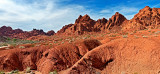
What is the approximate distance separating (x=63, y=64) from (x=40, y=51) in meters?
4.00

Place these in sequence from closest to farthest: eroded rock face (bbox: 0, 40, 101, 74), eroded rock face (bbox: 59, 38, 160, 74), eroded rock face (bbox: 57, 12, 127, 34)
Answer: eroded rock face (bbox: 59, 38, 160, 74), eroded rock face (bbox: 0, 40, 101, 74), eroded rock face (bbox: 57, 12, 127, 34)

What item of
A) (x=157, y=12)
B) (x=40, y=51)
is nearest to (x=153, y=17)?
(x=157, y=12)

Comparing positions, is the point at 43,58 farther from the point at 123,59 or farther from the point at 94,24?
the point at 94,24

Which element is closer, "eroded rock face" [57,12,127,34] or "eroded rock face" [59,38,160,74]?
"eroded rock face" [59,38,160,74]

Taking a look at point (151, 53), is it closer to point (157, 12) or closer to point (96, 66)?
point (96, 66)

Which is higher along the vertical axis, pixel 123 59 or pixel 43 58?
pixel 123 59

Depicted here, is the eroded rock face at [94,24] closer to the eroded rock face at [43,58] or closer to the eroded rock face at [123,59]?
the eroded rock face at [43,58]

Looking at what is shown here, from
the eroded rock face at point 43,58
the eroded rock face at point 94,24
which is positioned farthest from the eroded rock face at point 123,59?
the eroded rock face at point 94,24

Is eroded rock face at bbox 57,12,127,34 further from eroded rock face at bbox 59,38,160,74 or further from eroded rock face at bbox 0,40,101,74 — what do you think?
eroded rock face at bbox 59,38,160,74

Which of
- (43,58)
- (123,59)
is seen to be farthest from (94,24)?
(123,59)

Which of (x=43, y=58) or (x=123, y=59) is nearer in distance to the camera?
(x=123, y=59)

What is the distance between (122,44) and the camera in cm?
972

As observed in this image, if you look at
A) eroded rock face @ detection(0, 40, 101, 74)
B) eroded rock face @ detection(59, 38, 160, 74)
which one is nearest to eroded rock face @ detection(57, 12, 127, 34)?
eroded rock face @ detection(0, 40, 101, 74)

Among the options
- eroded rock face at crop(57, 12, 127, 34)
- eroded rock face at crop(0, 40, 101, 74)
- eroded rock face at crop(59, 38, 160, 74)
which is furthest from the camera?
eroded rock face at crop(57, 12, 127, 34)
